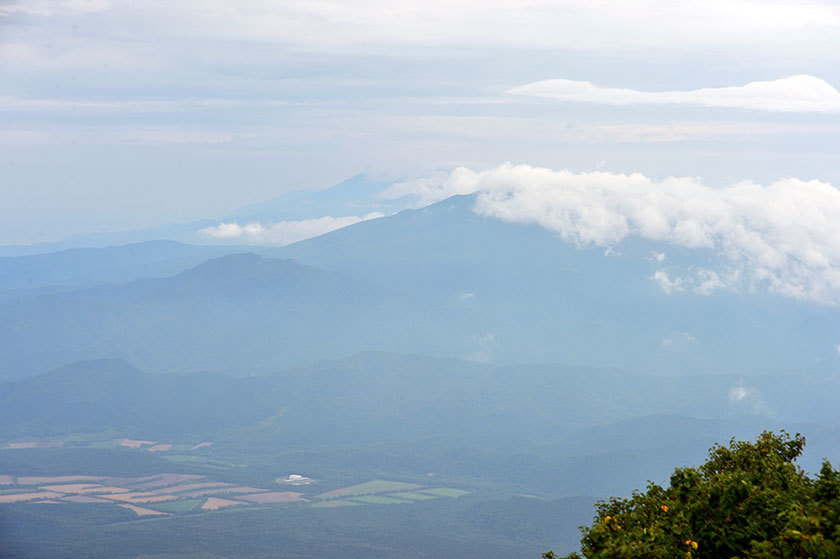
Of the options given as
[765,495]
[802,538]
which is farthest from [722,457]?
[802,538]

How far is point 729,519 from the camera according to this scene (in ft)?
85.9

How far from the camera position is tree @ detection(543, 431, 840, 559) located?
2172 centimetres

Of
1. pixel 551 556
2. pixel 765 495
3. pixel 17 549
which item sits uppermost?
pixel 765 495

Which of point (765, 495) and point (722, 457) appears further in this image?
point (722, 457)

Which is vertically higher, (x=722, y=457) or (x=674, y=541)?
(x=722, y=457)

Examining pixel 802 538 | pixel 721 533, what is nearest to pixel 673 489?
pixel 721 533

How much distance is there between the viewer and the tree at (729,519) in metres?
21.7

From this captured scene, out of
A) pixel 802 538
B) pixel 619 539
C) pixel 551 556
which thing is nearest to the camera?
pixel 802 538

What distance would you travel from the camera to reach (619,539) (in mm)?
23938

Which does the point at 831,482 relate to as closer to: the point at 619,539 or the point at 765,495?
the point at 765,495

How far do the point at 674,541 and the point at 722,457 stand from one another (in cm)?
1032

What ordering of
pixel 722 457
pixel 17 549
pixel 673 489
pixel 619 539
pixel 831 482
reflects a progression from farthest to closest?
pixel 17 549 < pixel 722 457 < pixel 673 489 < pixel 831 482 < pixel 619 539

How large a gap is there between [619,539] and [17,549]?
211158 millimetres

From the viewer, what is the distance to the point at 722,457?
110ft
